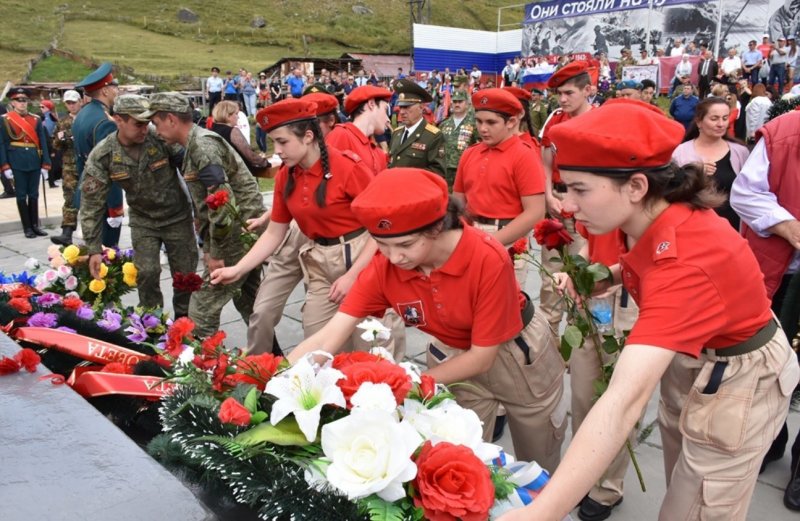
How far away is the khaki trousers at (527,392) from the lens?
2.55 m

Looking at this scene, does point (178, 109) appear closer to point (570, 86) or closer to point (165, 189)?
point (165, 189)

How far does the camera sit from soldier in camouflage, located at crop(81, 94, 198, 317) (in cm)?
443

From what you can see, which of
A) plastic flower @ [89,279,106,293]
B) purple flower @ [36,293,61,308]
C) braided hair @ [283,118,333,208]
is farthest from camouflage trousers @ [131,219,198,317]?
purple flower @ [36,293,61,308]

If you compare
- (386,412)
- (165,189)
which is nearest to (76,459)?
(386,412)

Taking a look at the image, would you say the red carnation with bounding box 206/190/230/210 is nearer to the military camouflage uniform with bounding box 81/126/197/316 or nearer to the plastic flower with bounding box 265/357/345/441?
the military camouflage uniform with bounding box 81/126/197/316

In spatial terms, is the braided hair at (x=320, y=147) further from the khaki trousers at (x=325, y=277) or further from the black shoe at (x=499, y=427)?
the black shoe at (x=499, y=427)

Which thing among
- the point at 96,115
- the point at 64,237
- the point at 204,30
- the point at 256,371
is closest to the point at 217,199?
the point at 256,371

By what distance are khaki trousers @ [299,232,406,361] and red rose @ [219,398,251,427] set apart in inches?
83.6

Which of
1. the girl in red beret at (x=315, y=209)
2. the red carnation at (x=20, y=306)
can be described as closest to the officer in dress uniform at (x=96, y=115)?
the girl in red beret at (x=315, y=209)

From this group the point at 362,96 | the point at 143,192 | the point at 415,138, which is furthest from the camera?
the point at 415,138

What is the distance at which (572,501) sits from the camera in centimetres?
143

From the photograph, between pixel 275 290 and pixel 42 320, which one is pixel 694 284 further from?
pixel 275 290

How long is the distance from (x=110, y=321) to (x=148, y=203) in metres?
2.08

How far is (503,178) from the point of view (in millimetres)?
4391
